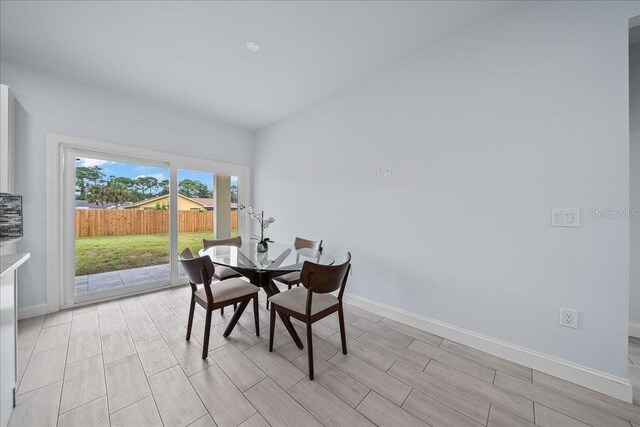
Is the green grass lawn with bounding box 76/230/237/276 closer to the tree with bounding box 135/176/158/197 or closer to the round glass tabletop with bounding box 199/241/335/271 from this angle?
the tree with bounding box 135/176/158/197

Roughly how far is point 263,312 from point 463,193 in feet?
7.73

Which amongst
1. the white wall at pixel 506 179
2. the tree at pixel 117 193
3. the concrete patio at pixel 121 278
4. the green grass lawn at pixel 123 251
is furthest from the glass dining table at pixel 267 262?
the tree at pixel 117 193

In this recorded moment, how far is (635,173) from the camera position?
1.90m

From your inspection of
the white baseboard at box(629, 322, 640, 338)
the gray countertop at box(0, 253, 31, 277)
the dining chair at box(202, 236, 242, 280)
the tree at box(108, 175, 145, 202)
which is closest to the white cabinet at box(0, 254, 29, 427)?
the gray countertop at box(0, 253, 31, 277)

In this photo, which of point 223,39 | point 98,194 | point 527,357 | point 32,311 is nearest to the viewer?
point 527,357

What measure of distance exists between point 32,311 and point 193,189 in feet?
6.99

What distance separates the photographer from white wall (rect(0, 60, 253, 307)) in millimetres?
2357

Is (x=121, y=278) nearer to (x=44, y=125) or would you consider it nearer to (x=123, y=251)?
(x=123, y=251)

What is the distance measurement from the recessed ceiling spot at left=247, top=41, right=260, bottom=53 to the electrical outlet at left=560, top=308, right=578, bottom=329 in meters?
3.24

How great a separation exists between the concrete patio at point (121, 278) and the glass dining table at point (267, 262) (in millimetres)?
1404

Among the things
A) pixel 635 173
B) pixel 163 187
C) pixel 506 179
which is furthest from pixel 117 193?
pixel 635 173

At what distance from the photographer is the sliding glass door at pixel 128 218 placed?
8.89 ft

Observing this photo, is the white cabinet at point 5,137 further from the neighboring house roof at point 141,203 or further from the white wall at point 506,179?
the white wall at point 506,179

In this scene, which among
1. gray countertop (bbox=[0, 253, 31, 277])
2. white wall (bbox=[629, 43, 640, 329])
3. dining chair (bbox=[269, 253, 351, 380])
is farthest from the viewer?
white wall (bbox=[629, 43, 640, 329])
